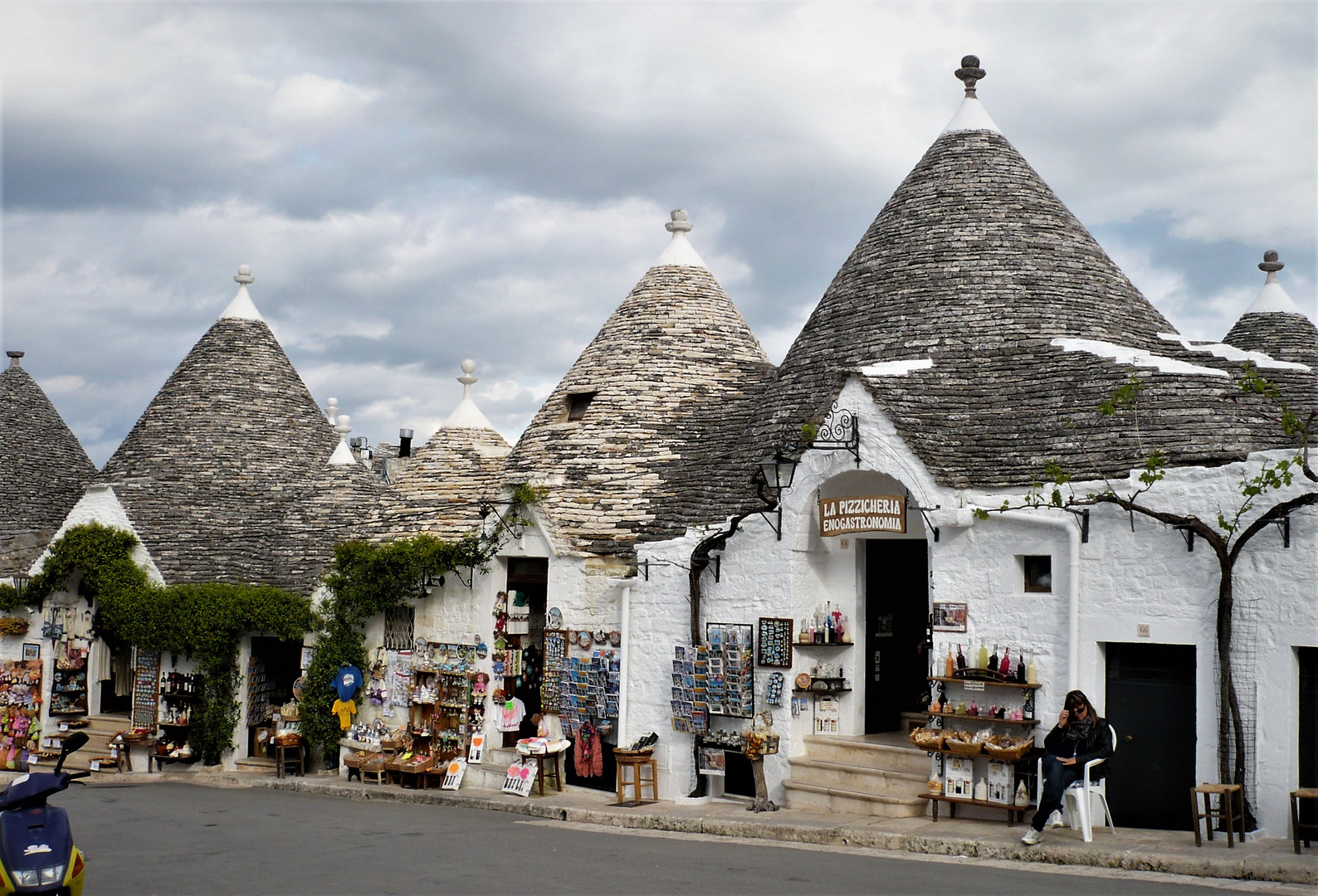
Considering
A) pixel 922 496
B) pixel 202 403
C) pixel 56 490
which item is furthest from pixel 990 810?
pixel 56 490

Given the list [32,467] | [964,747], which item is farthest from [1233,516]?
[32,467]

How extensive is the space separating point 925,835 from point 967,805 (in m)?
1.15

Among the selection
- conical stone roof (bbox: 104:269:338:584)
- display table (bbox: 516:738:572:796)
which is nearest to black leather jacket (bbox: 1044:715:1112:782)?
display table (bbox: 516:738:572:796)

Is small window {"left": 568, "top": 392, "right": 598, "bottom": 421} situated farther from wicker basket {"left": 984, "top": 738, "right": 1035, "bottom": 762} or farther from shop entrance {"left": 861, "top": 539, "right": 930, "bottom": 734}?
wicker basket {"left": 984, "top": 738, "right": 1035, "bottom": 762}

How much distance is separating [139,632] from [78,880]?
1267 centimetres

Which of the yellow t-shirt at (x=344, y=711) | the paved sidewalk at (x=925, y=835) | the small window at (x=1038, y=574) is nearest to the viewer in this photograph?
the paved sidewalk at (x=925, y=835)

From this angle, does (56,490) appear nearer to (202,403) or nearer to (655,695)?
(202,403)

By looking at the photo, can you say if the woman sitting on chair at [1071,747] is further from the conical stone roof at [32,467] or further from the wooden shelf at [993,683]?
the conical stone roof at [32,467]

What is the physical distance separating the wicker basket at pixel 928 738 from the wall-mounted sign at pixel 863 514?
207cm

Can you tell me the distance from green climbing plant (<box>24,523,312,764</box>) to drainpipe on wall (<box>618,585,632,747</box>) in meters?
6.46

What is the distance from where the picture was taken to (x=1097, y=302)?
51.2 feet

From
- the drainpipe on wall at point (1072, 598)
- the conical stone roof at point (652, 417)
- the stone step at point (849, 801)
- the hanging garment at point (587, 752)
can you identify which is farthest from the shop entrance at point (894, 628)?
the hanging garment at point (587, 752)

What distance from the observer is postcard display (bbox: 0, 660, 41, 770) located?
20828 mm

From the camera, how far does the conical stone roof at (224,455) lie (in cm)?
2106
